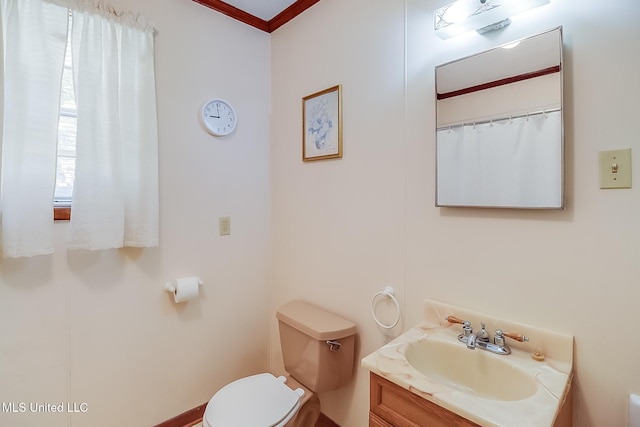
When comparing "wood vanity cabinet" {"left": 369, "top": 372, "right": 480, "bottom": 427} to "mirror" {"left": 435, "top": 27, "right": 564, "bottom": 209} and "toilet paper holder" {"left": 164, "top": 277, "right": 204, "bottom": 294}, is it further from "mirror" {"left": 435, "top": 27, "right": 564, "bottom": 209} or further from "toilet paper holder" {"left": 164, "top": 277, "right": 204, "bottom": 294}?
"toilet paper holder" {"left": 164, "top": 277, "right": 204, "bottom": 294}

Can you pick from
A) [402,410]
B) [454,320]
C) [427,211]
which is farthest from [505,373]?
[427,211]

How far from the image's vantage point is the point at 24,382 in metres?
1.30

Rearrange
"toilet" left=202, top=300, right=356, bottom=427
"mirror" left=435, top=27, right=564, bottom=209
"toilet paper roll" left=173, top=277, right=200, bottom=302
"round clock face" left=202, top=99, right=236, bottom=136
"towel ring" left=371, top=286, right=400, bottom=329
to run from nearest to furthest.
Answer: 1. "mirror" left=435, top=27, right=564, bottom=209
2. "toilet" left=202, top=300, right=356, bottom=427
3. "towel ring" left=371, top=286, right=400, bottom=329
4. "toilet paper roll" left=173, top=277, right=200, bottom=302
5. "round clock face" left=202, top=99, right=236, bottom=136

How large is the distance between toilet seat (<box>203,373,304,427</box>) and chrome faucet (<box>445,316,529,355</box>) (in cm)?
80

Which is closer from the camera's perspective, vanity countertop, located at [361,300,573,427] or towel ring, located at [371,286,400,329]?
vanity countertop, located at [361,300,573,427]

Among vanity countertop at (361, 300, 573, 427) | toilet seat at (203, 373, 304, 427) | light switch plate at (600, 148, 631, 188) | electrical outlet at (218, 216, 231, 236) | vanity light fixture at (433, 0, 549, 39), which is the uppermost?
vanity light fixture at (433, 0, 549, 39)

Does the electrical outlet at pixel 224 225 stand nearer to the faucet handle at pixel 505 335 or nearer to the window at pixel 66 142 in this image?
the window at pixel 66 142

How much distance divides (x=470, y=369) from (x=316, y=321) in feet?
2.38

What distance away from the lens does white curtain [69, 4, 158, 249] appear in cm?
134

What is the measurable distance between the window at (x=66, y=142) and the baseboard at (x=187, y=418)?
1.23 meters

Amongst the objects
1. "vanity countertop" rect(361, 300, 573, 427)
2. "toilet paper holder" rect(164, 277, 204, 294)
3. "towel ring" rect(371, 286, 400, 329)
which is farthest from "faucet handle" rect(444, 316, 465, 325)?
"toilet paper holder" rect(164, 277, 204, 294)

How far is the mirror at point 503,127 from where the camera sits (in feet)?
3.20

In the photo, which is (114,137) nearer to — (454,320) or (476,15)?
(476,15)

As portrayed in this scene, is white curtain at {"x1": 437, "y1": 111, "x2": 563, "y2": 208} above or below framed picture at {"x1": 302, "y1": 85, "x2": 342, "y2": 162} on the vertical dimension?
below
